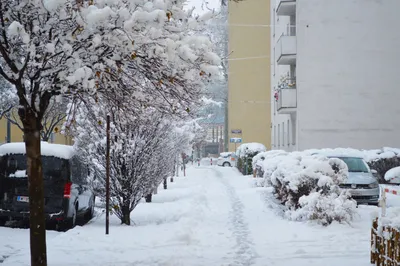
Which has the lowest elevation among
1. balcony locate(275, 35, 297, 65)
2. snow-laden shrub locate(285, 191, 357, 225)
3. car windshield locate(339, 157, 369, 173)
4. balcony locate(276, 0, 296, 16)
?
snow-laden shrub locate(285, 191, 357, 225)

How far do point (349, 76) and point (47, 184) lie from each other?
21774 mm

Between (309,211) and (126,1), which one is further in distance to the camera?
(309,211)

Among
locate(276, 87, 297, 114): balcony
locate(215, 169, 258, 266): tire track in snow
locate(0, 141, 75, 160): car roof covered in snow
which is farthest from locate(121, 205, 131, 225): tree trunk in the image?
locate(276, 87, 297, 114): balcony

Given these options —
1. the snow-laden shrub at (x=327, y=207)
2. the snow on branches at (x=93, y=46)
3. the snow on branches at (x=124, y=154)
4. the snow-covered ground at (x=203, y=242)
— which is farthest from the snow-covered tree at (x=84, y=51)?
the snow-laden shrub at (x=327, y=207)

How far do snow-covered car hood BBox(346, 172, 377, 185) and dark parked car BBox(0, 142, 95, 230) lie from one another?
8665 millimetres

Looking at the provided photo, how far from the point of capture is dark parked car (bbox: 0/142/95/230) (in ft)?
45.9

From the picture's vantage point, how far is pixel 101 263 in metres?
9.91

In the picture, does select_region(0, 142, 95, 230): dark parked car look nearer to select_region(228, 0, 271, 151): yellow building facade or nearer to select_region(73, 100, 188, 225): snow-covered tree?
select_region(73, 100, 188, 225): snow-covered tree

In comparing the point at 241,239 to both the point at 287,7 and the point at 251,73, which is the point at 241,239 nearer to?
the point at 287,7

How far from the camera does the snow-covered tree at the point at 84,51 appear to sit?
22.1ft

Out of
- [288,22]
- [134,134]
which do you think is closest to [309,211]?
[134,134]

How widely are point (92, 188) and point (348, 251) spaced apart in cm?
650

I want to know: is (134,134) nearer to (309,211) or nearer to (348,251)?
(309,211)

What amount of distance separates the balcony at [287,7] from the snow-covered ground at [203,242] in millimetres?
18577
